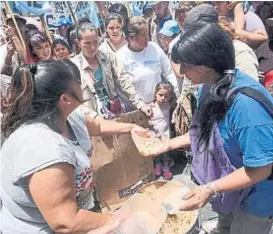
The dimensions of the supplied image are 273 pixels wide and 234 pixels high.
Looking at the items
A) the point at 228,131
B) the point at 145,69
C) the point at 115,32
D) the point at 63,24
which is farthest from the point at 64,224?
the point at 63,24

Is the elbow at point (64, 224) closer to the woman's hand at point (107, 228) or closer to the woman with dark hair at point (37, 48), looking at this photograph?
the woman's hand at point (107, 228)

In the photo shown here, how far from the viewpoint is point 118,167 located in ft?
9.50

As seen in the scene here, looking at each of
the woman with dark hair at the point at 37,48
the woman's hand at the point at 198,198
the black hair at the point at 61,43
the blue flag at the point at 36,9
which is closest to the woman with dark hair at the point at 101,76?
the woman with dark hair at the point at 37,48

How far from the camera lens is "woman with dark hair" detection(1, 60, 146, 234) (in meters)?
1.47

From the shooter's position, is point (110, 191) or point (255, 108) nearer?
point (255, 108)

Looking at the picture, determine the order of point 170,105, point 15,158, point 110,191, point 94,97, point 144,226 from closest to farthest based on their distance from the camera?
point 15,158 < point 144,226 < point 110,191 < point 94,97 < point 170,105

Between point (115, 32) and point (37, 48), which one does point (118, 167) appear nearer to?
point (37, 48)

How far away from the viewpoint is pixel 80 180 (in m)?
1.76

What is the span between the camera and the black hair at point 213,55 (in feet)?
5.43

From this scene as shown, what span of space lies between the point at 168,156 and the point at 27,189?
243 cm

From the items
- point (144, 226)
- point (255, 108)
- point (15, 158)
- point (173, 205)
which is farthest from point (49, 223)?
point (255, 108)

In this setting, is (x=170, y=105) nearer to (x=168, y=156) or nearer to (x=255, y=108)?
(x=168, y=156)

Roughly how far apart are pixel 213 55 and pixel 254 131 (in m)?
0.35

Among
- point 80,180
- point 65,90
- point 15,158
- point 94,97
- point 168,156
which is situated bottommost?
point 168,156
